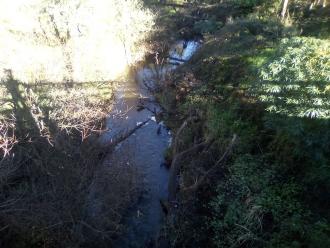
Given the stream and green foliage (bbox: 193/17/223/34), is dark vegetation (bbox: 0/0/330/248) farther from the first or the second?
green foliage (bbox: 193/17/223/34)

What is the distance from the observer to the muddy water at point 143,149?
9.94m

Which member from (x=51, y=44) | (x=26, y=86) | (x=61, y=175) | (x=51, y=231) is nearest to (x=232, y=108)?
(x=61, y=175)

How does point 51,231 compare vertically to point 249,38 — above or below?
below

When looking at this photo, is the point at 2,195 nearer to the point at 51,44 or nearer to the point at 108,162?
the point at 108,162

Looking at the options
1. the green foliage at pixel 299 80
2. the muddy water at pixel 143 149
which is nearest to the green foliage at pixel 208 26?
the muddy water at pixel 143 149

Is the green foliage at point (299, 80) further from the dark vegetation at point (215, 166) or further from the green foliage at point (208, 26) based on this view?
the green foliage at point (208, 26)

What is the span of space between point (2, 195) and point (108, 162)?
3.45 metres

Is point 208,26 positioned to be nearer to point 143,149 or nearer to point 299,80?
point 143,149

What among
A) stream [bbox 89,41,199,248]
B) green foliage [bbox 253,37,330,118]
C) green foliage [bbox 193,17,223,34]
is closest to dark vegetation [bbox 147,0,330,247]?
green foliage [bbox 253,37,330,118]

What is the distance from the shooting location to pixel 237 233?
781cm

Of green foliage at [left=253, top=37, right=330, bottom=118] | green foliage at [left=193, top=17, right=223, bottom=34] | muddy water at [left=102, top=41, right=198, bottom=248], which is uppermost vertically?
green foliage at [left=193, top=17, right=223, bottom=34]

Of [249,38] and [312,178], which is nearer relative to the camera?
[312,178]

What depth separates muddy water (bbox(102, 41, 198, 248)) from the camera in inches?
391

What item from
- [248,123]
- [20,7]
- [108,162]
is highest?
[20,7]
